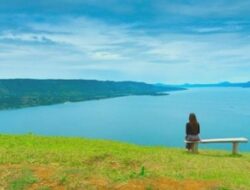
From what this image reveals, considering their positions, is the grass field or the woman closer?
the grass field

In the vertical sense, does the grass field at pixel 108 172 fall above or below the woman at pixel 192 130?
below

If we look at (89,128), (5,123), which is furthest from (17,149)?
(5,123)

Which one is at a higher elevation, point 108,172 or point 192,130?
point 192,130

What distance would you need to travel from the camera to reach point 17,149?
18.7 m

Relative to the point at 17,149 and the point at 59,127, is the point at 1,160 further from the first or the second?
the point at 59,127

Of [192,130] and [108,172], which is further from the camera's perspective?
[192,130]

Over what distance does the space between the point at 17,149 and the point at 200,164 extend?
26.7 ft

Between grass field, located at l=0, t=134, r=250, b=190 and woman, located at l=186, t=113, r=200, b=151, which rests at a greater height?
woman, located at l=186, t=113, r=200, b=151

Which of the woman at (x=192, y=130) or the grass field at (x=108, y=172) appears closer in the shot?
the grass field at (x=108, y=172)

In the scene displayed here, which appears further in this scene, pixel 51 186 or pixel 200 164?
pixel 200 164

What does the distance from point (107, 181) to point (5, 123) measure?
569 ft

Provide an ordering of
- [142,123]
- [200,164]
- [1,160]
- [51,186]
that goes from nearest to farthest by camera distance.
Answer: [51,186] → [1,160] → [200,164] → [142,123]

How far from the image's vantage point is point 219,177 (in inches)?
560

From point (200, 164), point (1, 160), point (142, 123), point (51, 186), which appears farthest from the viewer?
point (142, 123)
